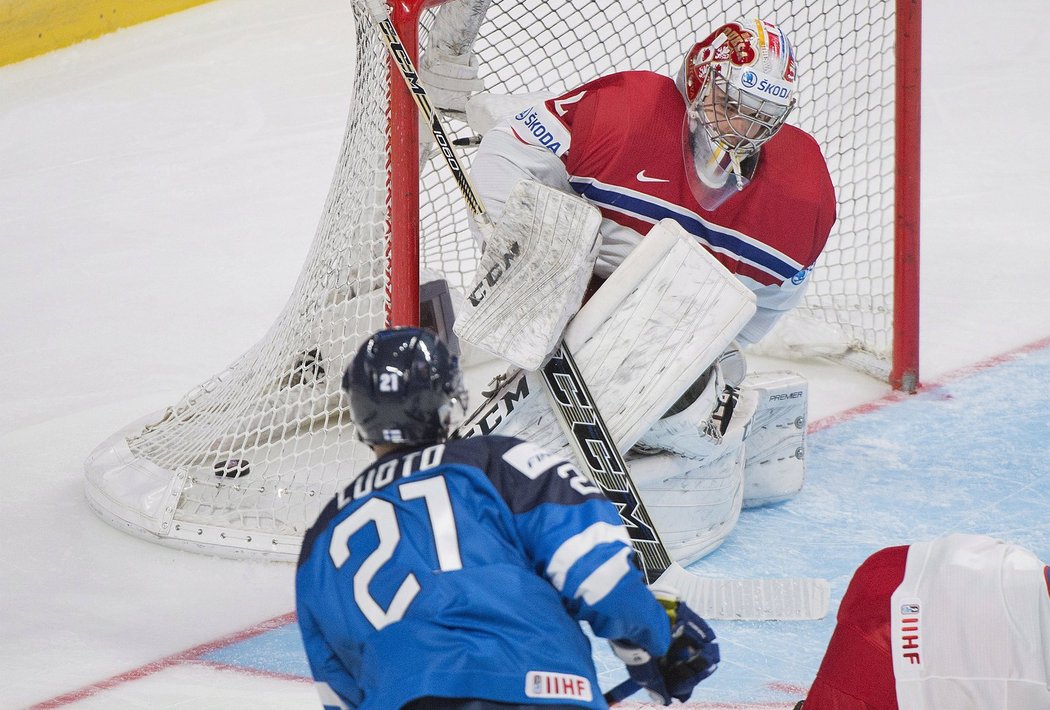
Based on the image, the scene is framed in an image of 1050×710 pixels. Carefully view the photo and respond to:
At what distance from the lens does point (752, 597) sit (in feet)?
7.62

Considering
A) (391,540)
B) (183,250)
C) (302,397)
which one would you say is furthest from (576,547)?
(183,250)

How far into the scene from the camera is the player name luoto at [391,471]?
134 cm

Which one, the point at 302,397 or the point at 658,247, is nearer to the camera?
the point at 658,247

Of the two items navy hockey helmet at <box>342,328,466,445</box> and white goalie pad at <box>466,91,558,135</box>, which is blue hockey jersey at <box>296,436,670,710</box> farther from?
white goalie pad at <box>466,91,558,135</box>

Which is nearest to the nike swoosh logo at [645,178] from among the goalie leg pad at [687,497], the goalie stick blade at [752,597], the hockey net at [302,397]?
the hockey net at [302,397]

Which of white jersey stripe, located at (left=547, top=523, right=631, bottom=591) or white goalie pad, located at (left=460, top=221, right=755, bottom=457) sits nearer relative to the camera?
white jersey stripe, located at (left=547, top=523, right=631, bottom=591)

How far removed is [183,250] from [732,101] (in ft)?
7.86

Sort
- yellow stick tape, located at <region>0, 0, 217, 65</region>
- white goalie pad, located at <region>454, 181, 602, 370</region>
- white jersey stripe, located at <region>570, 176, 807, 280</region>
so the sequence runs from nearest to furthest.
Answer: white goalie pad, located at <region>454, 181, 602, 370</region> < white jersey stripe, located at <region>570, 176, 807, 280</region> < yellow stick tape, located at <region>0, 0, 217, 65</region>

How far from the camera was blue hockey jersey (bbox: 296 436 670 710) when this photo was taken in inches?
49.6

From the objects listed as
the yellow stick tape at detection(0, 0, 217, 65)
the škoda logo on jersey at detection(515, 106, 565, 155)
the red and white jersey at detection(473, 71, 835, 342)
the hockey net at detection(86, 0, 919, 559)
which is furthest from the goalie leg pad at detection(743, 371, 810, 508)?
the yellow stick tape at detection(0, 0, 217, 65)

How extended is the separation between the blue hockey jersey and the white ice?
822 mm

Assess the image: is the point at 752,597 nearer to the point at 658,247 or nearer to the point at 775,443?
the point at 775,443

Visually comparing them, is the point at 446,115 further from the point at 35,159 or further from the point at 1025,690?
the point at 35,159

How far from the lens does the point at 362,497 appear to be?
4.40 feet
